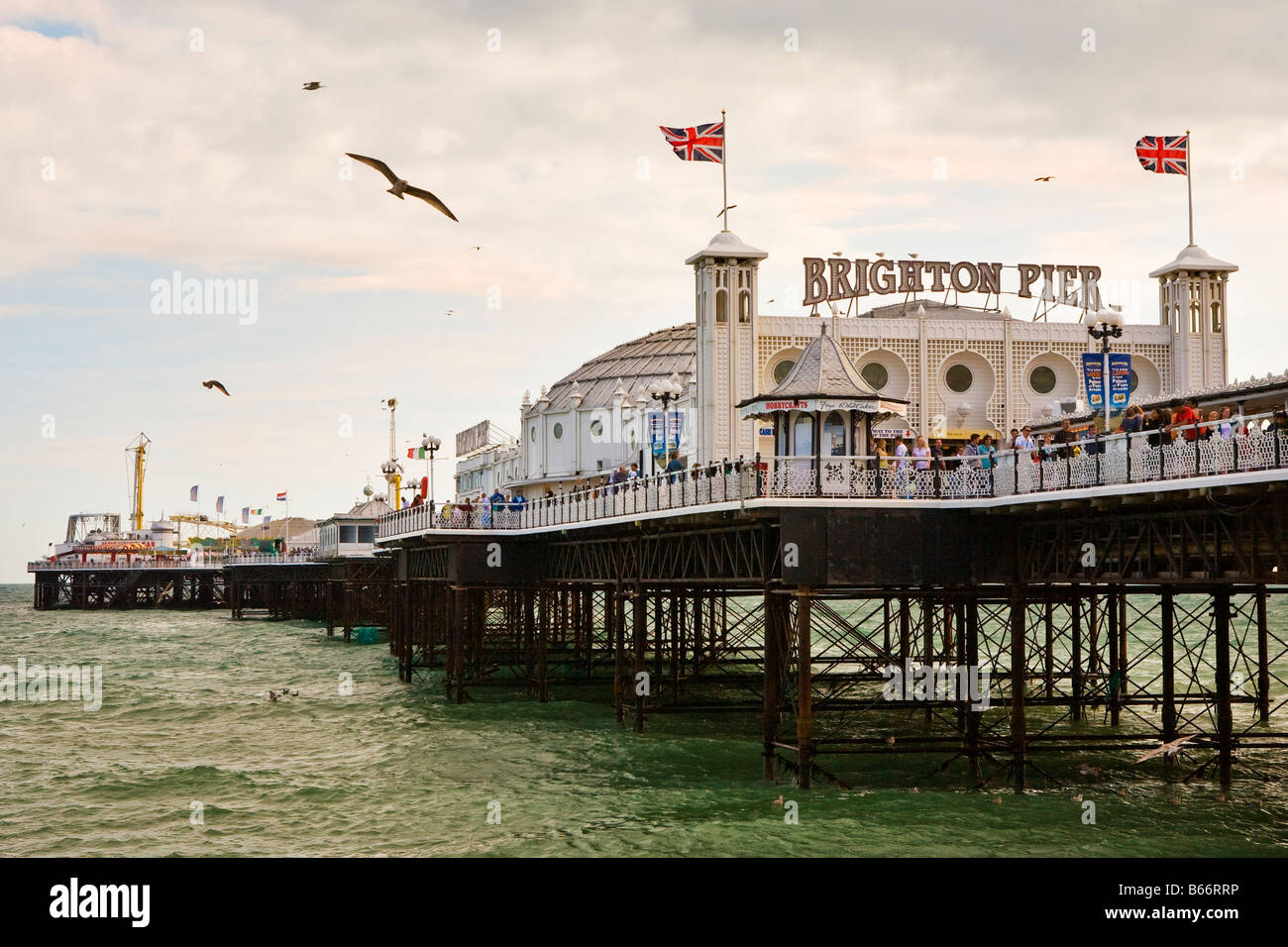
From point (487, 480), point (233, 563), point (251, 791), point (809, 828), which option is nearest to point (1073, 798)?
point (809, 828)

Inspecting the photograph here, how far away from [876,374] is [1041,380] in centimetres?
659

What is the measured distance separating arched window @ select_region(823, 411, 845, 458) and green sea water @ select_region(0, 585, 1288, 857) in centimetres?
776

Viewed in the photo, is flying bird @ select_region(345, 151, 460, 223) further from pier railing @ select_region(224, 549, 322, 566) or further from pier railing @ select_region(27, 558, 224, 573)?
pier railing @ select_region(27, 558, 224, 573)

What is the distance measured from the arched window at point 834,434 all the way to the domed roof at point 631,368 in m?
60.1

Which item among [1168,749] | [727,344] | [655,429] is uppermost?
[727,344]

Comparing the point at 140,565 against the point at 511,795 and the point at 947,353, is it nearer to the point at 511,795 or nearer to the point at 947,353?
the point at 947,353

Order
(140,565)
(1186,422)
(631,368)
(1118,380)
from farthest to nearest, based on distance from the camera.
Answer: (140,565)
(631,368)
(1118,380)
(1186,422)

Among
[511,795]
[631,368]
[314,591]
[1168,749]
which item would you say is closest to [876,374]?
[1168,749]

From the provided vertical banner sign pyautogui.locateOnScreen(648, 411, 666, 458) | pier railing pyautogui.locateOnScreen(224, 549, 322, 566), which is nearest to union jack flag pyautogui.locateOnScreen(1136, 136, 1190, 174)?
vertical banner sign pyautogui.locateOnScreen(648, 411, 666, 458)

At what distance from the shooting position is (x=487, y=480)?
4921 inches

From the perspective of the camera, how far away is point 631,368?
342ft

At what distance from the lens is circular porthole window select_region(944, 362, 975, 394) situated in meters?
52.8

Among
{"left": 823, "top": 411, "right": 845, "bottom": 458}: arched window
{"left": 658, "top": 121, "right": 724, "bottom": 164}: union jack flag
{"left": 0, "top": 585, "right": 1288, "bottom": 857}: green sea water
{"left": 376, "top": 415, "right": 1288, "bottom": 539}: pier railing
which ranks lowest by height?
{"left": 0, "top": 585, "right": 1288, "bottom": 857}: green sea water

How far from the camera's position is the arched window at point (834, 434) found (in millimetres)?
33409
